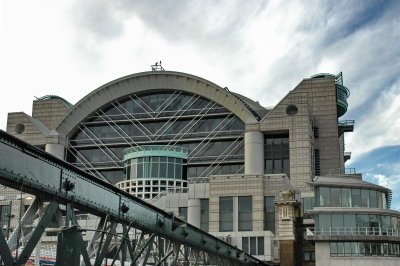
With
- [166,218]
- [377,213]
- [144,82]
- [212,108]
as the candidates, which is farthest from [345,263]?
[144,82]

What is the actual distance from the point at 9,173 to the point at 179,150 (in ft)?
261

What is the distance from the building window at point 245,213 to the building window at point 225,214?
3.68ft

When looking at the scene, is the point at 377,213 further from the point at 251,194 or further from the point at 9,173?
the point at 9,173

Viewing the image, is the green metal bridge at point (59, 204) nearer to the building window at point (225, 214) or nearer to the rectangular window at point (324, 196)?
the rectangular window at point (324, 196)

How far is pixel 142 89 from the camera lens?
107688 mm

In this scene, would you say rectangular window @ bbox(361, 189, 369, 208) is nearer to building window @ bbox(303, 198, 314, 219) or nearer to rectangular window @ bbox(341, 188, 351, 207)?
rectangular window @ bbox(341, 188, 351, 207)

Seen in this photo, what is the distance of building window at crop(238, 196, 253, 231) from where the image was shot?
74.4m

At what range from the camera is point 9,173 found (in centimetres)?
1644

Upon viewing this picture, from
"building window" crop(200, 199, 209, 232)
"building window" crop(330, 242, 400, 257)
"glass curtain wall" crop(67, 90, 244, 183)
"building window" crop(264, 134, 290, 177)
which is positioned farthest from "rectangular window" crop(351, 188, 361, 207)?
"glass curtain wall" crop(67, 90, 244, 183)

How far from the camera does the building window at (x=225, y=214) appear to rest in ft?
245

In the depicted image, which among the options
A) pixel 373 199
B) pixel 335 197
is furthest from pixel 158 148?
pixel 373 199

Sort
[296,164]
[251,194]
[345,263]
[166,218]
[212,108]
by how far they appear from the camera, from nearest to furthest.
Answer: [166,218] → [345,263] → [251,194] → [296,164] → [212,108]

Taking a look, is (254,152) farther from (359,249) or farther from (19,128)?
(19,128)

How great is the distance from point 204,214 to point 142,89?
3691 centimetres
